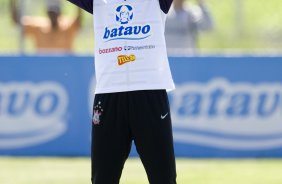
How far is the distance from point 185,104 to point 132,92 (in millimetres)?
5603

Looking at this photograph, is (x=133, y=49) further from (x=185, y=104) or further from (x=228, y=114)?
(x=228, y=114)

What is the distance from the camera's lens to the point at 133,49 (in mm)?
5875

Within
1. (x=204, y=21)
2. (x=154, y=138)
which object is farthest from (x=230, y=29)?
(x=154, y=138)

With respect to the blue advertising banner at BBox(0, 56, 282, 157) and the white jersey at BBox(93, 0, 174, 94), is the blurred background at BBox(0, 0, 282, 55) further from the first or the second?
the white jersey at BBox(93, 0, 174, 94)

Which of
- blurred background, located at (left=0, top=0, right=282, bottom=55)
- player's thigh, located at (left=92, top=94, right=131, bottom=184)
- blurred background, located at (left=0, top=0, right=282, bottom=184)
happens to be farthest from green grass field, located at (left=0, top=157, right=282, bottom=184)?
player's thigh, located at (left=92, top=94, right=131, bottom=184)

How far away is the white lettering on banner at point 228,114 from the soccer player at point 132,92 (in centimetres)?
549

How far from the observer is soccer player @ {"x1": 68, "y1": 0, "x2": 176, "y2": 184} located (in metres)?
5.82

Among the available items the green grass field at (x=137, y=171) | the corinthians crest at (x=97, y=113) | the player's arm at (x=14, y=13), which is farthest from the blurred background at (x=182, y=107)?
the corinthians crest at (x=97, y=113)

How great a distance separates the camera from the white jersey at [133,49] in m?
5.85

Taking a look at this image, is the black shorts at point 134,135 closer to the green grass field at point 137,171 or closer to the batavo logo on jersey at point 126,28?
the batavo logo on jersey at point 126,28

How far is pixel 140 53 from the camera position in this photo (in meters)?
5.87

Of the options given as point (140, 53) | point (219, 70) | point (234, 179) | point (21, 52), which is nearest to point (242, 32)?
point (219, 70)

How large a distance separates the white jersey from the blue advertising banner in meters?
5.48

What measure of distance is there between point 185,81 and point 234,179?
2.15 meters
